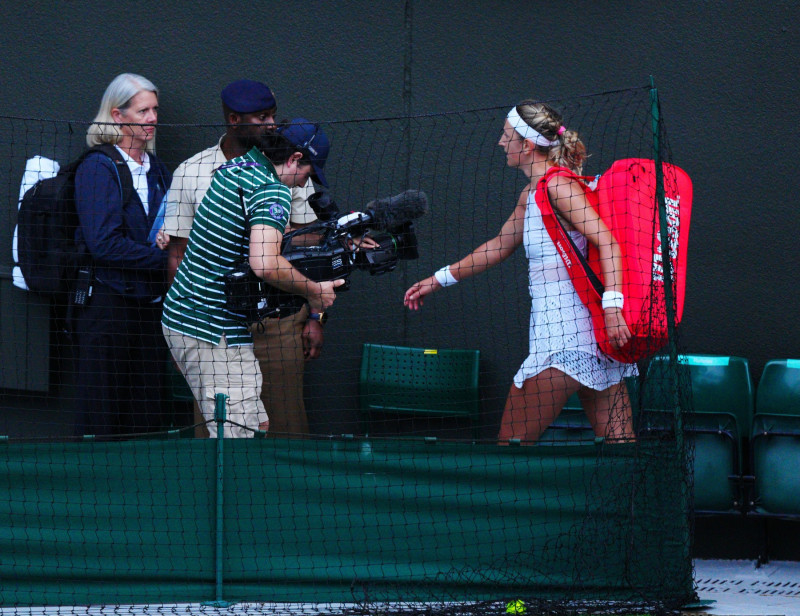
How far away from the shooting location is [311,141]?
5.04 meters

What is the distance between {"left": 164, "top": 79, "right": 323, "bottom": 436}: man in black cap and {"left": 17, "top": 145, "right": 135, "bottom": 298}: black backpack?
41 centimetres

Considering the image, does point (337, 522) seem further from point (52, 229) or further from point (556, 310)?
point (52, 229)

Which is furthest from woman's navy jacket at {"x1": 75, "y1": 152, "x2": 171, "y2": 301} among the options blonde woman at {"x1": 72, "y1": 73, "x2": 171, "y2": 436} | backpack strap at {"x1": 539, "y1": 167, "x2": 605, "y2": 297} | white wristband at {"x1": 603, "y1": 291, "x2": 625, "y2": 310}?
white wristband at {"x1": 603, "y1": 291, "x2": 625, "y2": 310}

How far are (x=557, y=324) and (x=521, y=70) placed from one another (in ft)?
6.45

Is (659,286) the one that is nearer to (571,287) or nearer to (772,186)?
(571,287)

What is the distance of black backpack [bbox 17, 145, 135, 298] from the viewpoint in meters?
5.50

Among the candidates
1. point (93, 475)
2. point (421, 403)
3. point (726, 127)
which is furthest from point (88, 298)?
point (726, 127)

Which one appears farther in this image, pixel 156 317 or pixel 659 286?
pixel 156 317

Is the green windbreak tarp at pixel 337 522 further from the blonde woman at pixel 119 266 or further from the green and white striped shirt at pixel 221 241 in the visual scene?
the blonde woman at pixel 119 266

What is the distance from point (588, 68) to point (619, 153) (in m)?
0.49

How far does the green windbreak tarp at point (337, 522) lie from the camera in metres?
4.41

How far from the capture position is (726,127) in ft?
19.0

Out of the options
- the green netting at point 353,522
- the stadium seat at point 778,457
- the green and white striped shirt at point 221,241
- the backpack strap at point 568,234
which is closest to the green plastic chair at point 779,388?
the stadium seat at point 778,457

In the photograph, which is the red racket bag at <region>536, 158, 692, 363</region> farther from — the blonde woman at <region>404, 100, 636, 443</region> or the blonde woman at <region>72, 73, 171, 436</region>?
the blonde woman at <region>72, 73, 171, 436</region>
